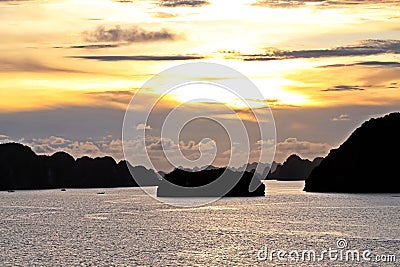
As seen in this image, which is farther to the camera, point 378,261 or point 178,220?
point 178,220

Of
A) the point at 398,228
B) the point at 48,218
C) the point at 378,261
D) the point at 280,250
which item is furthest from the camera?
the point at 48,218

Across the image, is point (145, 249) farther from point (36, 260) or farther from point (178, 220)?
point (178, 220)

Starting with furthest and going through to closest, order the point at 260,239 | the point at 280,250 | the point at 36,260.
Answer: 1. the point at 260,239
2. the point at 280,250
3. the point at 36,260

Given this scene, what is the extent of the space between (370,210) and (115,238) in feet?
308

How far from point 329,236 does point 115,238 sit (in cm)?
3756

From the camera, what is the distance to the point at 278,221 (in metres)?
161

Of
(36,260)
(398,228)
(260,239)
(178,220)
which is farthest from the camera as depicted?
(178,220)

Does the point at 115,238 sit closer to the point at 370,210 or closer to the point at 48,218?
the point at 48,218

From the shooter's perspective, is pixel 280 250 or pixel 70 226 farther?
pixel 70 226

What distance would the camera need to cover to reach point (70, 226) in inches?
6083

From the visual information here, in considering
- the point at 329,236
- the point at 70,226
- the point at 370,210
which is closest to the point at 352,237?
the point at 329,236

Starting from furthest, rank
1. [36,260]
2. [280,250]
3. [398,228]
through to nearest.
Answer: [398,228], [280,250], [36,260]

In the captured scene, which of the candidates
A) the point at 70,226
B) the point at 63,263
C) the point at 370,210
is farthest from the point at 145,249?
the point at 370,210

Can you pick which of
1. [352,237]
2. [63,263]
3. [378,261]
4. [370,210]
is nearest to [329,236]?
[352,237]
